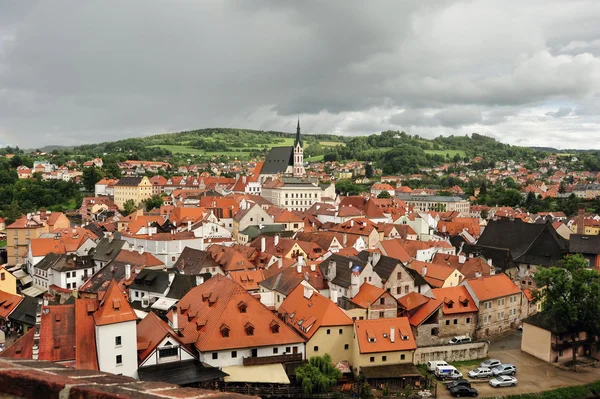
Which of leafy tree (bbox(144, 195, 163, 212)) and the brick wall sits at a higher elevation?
the brick wall

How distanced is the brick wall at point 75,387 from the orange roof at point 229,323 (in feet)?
80.7

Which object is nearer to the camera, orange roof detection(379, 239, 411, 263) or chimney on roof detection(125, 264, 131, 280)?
chimney on roof detection(125, 264, 131, 280)

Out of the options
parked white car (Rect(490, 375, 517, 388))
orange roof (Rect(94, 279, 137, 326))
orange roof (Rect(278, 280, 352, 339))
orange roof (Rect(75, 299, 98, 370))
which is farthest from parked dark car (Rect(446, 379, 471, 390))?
orange roof (Rect(75, 299, 98, 370))

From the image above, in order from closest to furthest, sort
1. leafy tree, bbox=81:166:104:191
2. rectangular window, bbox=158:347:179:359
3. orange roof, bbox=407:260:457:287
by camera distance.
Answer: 1. rectangular window, bbox=158:347:179:359
2. orange roof, bbox=407:260:457:287
3. leafy tree, bbox=81:166:104:191

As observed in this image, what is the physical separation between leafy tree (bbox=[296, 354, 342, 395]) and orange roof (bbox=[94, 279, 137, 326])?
10.5m

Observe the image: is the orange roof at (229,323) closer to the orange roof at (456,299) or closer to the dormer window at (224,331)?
the dormer window at (224,331)

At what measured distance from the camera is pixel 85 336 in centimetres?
2603

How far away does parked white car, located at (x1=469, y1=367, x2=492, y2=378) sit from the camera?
1282 inches

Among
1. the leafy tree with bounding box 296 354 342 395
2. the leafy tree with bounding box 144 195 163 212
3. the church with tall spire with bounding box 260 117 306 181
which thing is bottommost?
the leafy tree with bounding box 296 354 342 395

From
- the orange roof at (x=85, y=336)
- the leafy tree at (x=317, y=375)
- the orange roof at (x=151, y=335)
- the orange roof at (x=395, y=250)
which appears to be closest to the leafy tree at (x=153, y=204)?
the orange roof at (x=395, y=250)

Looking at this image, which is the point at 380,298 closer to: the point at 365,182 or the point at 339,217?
the point at 339,217

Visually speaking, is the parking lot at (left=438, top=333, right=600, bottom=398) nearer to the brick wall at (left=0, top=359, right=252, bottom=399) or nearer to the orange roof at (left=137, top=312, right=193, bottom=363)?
the orange roof at (left=137, top=312, right=193, bottom=363)

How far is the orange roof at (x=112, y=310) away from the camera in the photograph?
24984 millimetres

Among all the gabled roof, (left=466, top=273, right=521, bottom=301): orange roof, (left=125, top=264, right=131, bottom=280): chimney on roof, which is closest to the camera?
(left=466, top=273, right=521, bottom=301): orange roof
